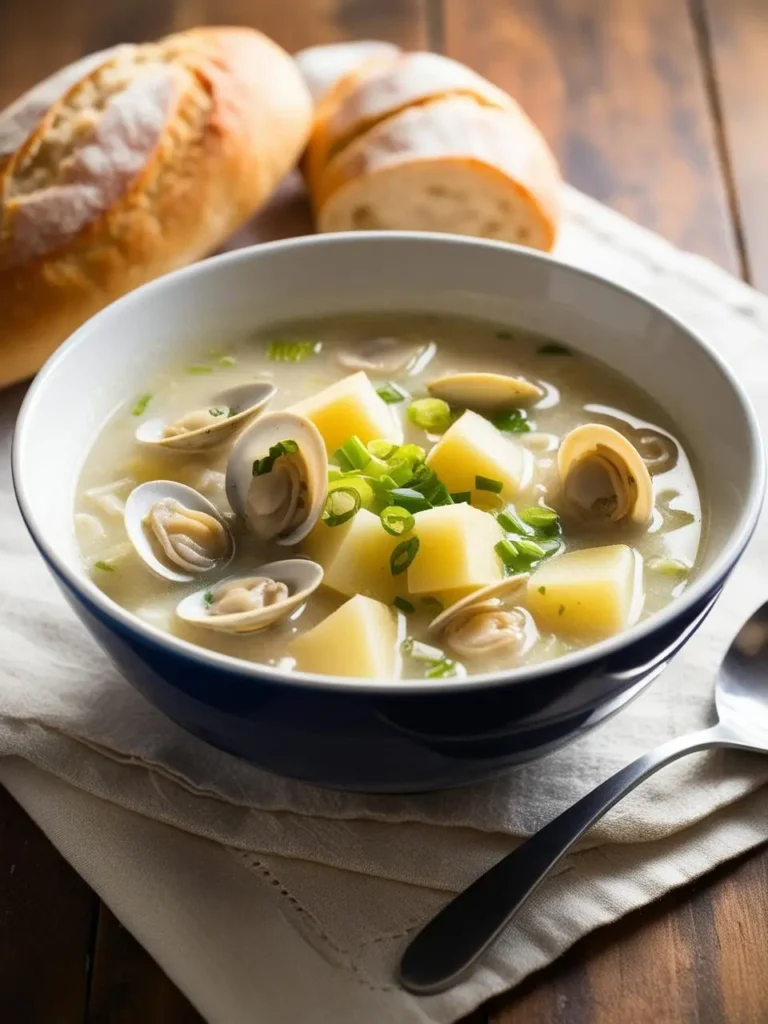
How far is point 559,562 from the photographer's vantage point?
7.32ft

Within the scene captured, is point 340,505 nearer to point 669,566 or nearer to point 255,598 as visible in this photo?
point 255,598

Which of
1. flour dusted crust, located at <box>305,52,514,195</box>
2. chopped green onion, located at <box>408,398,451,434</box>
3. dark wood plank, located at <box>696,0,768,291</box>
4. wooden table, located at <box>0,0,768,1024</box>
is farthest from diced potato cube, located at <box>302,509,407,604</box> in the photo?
dark wood plank, located at <box>696,0,768,291</box>

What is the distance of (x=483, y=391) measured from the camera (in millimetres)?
2625

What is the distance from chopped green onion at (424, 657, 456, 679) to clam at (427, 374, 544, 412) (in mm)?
741

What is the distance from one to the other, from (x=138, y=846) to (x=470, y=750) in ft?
2.05

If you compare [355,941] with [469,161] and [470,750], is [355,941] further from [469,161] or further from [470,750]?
[469,161]

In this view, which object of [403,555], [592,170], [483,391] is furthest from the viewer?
[592,170]

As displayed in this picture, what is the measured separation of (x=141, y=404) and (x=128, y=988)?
1.21 meters

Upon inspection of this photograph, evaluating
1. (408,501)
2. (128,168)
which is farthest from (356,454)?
(128,168)

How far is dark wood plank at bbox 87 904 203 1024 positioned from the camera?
193cm

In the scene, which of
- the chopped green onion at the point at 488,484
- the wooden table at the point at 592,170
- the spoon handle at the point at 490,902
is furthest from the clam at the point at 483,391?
the wooden table at the point at 592,170

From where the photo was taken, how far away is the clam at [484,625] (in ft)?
6.75

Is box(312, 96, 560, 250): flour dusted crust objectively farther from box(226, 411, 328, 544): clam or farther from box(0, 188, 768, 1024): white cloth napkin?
box(0, 188, 768, 1024): white cloth napkin

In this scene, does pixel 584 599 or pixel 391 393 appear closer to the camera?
pixel 584 599
